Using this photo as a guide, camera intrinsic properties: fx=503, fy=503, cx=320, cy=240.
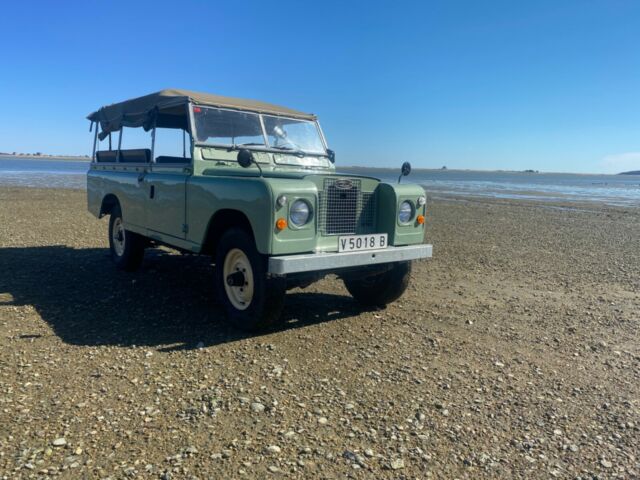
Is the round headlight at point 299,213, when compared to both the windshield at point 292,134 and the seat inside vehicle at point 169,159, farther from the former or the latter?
the seat inside vehicle at point 169,159

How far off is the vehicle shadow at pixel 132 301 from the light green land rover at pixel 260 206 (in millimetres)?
426

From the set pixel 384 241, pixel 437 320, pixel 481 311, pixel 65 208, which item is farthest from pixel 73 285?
pixel 65 208

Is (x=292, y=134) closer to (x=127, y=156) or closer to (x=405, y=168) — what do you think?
(x=405, y=168)

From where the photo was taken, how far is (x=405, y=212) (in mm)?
5426

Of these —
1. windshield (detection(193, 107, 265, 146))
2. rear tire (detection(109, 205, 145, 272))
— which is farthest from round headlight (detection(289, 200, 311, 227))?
rear tire (detection(109, 205, 145, 272))

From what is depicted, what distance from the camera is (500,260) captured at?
9.26 m

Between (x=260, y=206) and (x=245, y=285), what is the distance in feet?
3.10

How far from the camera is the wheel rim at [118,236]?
7863 mm

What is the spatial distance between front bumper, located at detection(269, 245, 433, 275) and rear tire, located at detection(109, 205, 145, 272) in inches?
145

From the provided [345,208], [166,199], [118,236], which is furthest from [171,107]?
[118,236]

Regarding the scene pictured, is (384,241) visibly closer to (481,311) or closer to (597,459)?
(481,311)

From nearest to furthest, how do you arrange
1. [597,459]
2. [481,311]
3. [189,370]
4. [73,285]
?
1. [597,459]
2. [189,370]
3. [481,311]
4. [73,285]

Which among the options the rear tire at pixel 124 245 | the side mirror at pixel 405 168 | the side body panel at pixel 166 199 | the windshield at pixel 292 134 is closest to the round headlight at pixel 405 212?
the side mirror at pixel 405 168

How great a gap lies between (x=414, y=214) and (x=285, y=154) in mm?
1826
